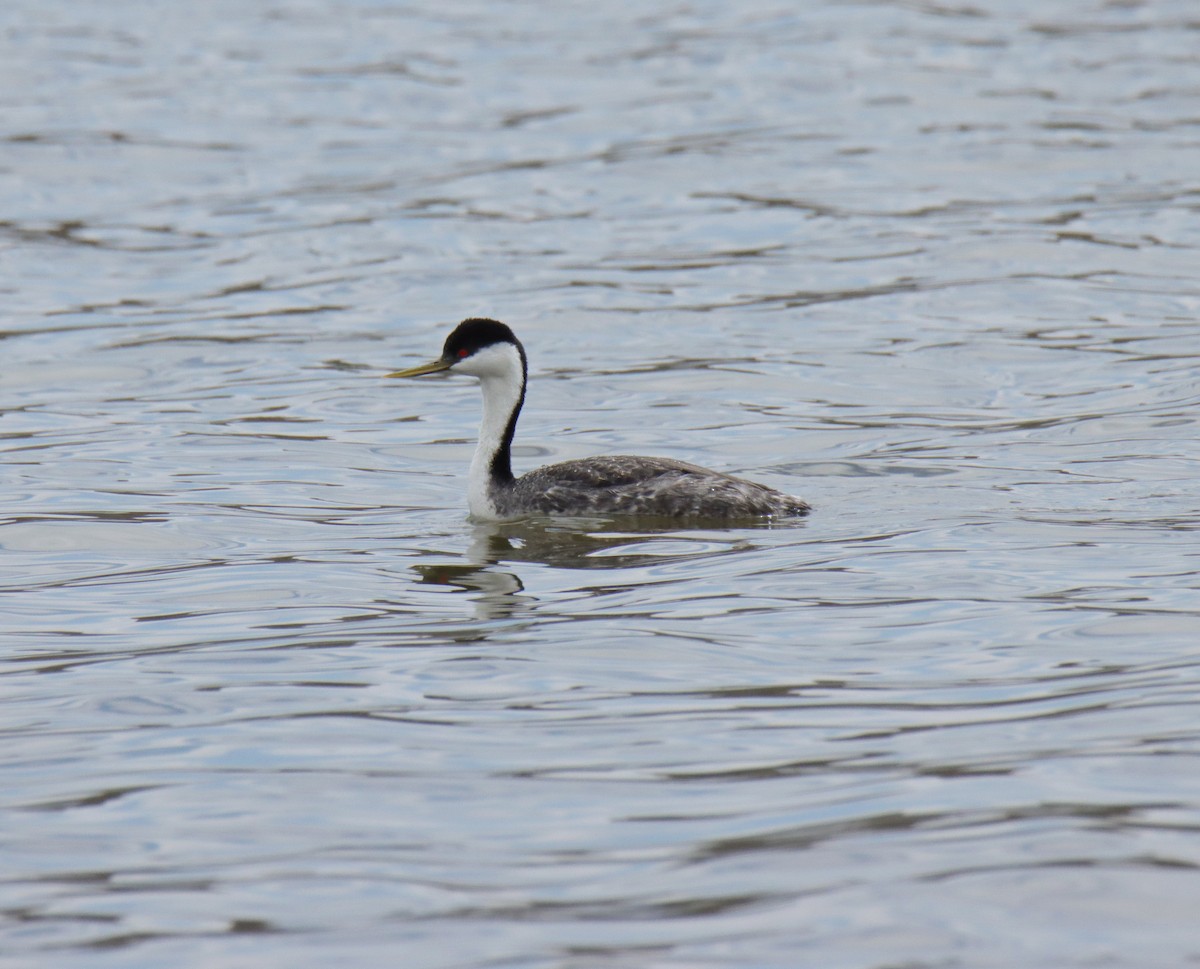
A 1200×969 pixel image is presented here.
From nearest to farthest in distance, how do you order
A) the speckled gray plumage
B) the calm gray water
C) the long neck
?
the calm gray water, the speckled gray plumage, the long neck

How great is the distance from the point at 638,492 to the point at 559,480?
588 mm

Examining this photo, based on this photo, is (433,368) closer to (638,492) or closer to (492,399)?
(492,399)

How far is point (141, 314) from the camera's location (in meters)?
21.4

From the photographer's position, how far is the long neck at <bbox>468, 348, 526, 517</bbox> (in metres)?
13.4

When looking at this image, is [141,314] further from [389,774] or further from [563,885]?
[563,885]

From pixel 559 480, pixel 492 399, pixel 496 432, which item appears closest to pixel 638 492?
pixel 559 480

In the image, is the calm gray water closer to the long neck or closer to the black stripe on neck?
the long neck

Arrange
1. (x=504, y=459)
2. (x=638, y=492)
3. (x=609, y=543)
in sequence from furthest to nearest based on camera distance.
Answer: (x=504, y=459) < (x=638, y=492) < (x=609, y=543)

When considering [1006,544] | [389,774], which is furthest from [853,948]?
[1006,544]

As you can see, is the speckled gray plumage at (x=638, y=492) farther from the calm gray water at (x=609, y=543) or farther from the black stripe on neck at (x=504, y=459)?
the calm gray water at (x=609, y=543)

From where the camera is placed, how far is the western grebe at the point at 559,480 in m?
12.8

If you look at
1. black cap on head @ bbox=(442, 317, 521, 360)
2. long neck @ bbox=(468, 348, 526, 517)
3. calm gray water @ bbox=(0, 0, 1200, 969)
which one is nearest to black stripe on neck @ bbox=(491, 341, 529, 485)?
long neck @ bbox=(468, 348, 526, 517)

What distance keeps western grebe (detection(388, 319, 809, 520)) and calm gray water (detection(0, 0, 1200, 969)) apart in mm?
330

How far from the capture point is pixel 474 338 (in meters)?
13.7
